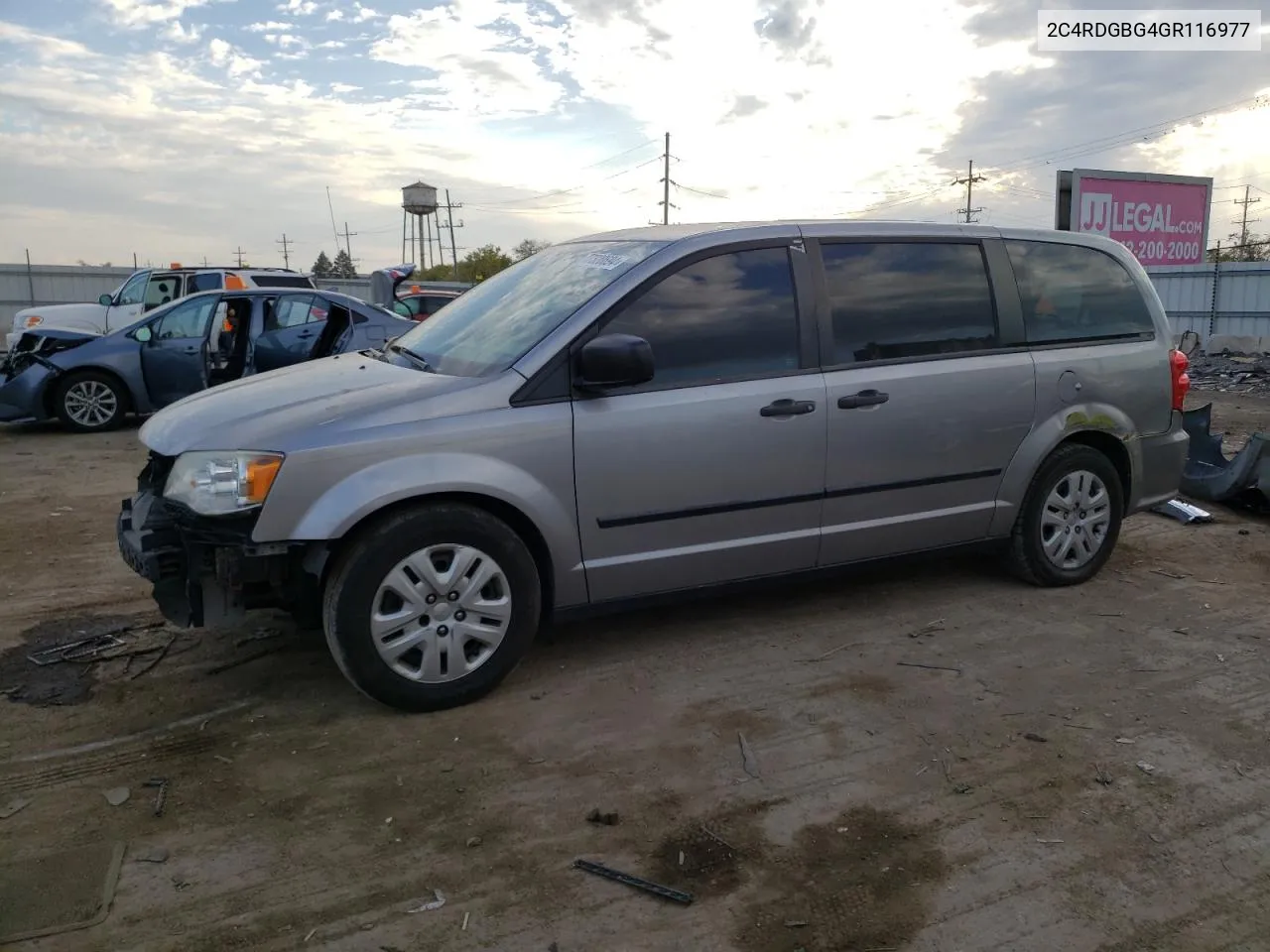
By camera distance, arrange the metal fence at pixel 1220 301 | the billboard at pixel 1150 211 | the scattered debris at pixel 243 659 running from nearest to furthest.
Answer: the scattered debris at pixel 243 659, the metal fence at pixel 1220 301, the billboard at pixel 1150 211

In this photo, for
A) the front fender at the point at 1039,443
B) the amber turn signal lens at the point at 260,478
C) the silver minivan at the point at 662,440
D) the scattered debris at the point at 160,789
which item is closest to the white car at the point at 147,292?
the silver minivan at the point at 662,440

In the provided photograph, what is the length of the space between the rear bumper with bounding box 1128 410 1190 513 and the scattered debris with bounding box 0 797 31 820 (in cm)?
514

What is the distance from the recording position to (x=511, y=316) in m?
4.20

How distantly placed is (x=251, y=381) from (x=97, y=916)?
239cm

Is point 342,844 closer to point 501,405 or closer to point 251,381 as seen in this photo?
point 501,405

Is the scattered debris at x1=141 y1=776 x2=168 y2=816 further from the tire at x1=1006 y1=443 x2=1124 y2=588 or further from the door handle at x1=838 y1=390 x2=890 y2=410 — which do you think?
the tire at x1=1006 y1=443 x2=1124 y2=588

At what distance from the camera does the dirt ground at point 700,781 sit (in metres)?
2.54

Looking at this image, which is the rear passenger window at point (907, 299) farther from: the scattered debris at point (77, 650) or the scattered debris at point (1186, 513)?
the scattered debris at point (77, 650)

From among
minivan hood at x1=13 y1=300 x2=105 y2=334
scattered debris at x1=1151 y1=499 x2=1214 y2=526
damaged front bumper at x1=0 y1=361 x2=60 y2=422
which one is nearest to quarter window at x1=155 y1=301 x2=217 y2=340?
damaged front bumper at x1=0 y1=361 x2=60 y2=422

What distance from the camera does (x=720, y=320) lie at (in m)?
4.10

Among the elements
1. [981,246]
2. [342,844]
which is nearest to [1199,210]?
[981,246]

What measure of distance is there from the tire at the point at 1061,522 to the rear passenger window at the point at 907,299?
0.77 m

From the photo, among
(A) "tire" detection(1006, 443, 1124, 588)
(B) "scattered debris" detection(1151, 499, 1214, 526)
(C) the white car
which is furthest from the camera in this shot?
(C) the white car

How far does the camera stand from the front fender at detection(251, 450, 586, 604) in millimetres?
3398
